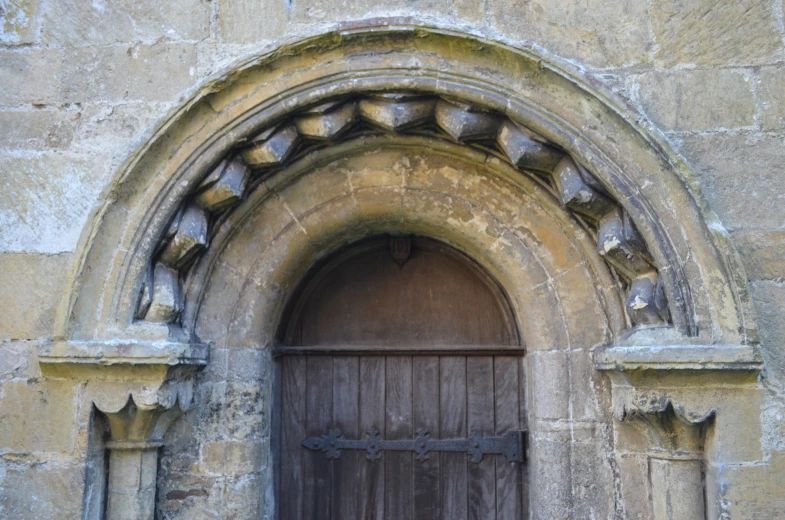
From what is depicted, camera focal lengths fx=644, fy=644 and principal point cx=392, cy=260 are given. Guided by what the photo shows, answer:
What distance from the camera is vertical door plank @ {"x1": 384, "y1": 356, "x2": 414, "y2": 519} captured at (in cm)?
287

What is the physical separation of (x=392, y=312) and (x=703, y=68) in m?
1.63

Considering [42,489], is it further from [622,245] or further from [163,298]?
[622,245]

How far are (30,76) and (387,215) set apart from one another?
5.24 ft

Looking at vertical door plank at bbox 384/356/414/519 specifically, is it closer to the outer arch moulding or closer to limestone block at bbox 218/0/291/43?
the outer arch moulding

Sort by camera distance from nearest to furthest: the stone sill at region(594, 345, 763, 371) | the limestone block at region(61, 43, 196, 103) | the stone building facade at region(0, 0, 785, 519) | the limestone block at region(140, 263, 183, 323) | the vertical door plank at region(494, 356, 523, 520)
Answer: the stone sill at region(594, 345, 763, 371) < the stone building facade at region(0, 0, 785, 519) < the limestone block at region(140, 263, 183, 323) < the limestone block at region(61, 43, 196, 103) < the vertical door plank at region(494, 356, 523, 520)

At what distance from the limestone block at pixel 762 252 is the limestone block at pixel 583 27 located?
2.55 feet

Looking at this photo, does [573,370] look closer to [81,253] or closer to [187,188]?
[187,188]

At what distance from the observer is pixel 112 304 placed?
247 cm

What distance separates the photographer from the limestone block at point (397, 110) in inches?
98.0

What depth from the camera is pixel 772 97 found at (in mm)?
2412

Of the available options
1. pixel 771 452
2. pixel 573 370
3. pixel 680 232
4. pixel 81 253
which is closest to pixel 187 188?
pixel 81 253

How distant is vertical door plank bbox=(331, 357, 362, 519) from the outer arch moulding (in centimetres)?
84

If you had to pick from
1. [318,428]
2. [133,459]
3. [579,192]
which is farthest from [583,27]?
[133,459]

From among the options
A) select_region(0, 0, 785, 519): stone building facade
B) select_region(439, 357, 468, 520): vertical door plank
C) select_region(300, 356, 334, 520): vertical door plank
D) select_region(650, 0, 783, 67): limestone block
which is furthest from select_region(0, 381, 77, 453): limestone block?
select_region(650, 0, 783, 67): limestone block
